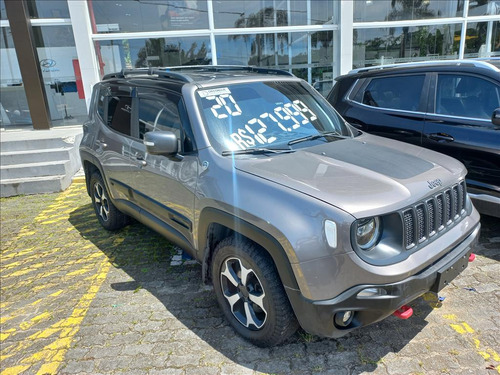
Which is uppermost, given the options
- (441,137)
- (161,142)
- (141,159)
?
(161,142)

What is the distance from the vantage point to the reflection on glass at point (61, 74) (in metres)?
9.95

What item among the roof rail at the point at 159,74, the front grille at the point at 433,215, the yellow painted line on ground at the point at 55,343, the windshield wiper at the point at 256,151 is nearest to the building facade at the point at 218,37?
the roof rail at the point at 159,74

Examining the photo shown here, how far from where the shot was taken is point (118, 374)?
254cm

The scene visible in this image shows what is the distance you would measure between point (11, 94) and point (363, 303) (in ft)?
37.5

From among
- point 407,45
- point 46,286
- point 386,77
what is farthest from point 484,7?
point 46,286

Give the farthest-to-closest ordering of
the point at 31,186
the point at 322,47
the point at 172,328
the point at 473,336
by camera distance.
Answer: the point at 322,47 < the point at 31,186 < the point at 172,328 < the point at 473,336

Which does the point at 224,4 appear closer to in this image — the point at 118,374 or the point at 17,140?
the point at 17,140

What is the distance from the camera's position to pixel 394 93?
185 inches

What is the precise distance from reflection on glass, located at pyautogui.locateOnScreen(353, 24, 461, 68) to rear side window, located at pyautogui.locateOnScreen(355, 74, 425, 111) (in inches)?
253

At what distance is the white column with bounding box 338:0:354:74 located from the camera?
397 inches

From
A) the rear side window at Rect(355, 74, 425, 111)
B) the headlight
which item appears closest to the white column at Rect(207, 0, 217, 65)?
the rear side window at Rect(355, 74, 425, 111)

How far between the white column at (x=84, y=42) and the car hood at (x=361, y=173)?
338 inches

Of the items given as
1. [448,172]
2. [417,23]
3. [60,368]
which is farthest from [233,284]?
[417,23]

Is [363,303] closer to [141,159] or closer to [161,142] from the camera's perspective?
[161,142]
